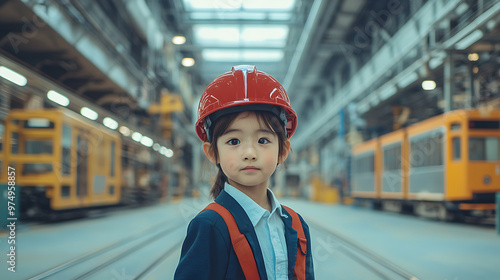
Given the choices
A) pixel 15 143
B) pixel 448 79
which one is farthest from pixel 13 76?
pixel 448 79

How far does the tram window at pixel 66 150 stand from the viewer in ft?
34.7

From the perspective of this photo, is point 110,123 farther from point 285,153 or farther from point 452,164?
point 285,153

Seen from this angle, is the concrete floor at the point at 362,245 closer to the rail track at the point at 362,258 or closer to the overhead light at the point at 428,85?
the rail track at the point at 362,258

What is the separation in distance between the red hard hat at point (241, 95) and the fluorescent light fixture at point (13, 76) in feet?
20.0

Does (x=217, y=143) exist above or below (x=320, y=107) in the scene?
below

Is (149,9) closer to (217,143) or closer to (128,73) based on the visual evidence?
(128,73)

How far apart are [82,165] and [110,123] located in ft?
6.95

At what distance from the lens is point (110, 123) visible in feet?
44.1

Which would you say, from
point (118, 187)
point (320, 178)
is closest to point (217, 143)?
point (118, 187)

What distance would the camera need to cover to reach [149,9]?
17.0 m

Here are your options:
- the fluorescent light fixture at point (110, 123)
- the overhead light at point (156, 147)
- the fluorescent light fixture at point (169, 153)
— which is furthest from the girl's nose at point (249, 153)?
the fluorescent light fixture at point (169, 153)

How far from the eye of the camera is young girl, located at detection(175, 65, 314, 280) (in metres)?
1.45

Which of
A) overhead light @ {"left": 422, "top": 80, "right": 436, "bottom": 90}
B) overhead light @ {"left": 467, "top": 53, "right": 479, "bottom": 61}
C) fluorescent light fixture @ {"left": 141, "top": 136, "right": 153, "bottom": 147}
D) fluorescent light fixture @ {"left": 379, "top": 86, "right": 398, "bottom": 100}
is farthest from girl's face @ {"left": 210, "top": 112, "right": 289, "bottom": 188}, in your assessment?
fluorescent light fixture @ {"left": 141, "top": 136, "right": 153, "bottom": 147}

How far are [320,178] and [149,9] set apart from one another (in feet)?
59.0
